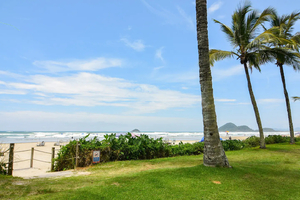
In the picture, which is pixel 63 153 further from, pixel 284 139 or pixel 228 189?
pixel 284 139

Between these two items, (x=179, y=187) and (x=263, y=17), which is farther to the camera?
(x=263, y=17)

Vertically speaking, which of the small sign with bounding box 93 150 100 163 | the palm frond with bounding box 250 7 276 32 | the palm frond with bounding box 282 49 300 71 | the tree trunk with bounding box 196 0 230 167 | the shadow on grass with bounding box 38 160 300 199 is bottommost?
the shadow on grass with bounding box 38 160 300 199

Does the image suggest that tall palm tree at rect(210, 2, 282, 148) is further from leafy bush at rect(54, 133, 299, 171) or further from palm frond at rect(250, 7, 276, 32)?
leafy bush at rect(54, 133, 299, 171)

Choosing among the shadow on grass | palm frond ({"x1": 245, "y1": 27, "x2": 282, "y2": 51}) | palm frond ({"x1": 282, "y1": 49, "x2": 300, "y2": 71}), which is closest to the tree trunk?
the shadow on grass

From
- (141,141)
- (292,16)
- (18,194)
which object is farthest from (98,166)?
(292,16)

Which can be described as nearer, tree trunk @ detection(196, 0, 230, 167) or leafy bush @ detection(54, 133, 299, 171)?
tree trunk @ detection(196, 0, 230, 167)

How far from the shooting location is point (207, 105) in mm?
6125

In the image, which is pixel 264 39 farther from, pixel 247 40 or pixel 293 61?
pixel 293 61

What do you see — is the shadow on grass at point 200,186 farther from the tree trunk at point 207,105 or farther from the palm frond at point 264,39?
the palm frond at point 264,39

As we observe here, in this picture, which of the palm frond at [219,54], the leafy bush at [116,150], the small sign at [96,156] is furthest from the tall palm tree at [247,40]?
the small sign at [96,156]

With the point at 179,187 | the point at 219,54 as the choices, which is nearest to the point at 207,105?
the point at 179,187

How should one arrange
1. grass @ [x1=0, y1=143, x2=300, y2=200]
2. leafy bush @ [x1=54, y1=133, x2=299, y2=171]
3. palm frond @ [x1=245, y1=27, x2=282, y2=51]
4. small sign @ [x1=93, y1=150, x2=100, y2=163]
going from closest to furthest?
grass @ [x1=0, y1=143, x2=300, y2=200]
small sign @ [x1=93, y1=150, x2=100, y2=163]
leafy bush @ [x1=54, y1=133, x2=299, y2=171]
palm frond @ [x1=245, y1=27, x2=282, y2=51]

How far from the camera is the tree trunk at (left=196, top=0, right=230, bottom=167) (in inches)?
232

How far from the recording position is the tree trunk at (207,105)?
5891 millimetres
